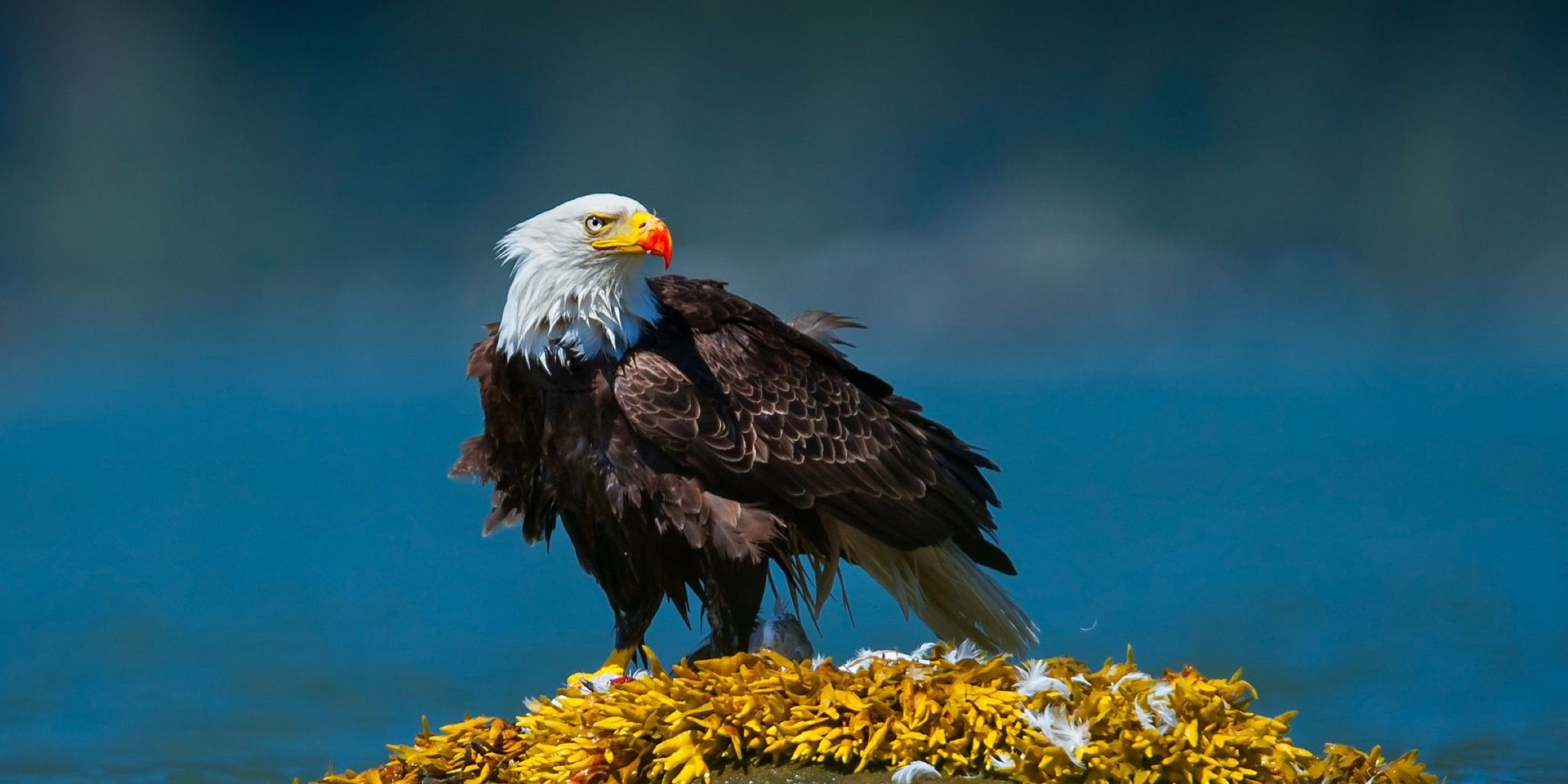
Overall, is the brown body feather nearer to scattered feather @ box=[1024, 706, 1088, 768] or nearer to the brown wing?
the brown wing

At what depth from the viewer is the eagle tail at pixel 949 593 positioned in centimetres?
642

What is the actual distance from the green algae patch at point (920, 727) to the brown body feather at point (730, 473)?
0.69 metres

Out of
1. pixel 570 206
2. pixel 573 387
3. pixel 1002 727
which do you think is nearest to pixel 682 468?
pixel 573 387

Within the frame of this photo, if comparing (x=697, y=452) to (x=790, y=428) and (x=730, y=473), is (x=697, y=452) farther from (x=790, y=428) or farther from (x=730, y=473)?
(x=790, y=428)

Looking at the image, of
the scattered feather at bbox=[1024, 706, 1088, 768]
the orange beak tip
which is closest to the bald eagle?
the orange beak tip

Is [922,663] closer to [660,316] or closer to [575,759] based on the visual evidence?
[575,759]

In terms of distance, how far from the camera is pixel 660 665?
5285mm

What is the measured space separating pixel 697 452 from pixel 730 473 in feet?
0.49

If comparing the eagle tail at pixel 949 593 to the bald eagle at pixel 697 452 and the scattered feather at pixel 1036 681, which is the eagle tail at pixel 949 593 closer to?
the bald eagle at pixel 697 452

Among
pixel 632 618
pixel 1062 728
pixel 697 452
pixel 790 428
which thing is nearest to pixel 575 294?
pixel 697 452

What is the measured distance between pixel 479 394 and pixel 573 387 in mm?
458

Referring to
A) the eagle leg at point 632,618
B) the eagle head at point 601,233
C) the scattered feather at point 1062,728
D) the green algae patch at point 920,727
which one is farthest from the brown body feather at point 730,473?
the scattered feather at point 1062,728

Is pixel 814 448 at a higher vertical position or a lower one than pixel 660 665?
higher

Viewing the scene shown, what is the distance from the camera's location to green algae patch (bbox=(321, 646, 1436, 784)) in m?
4.89
